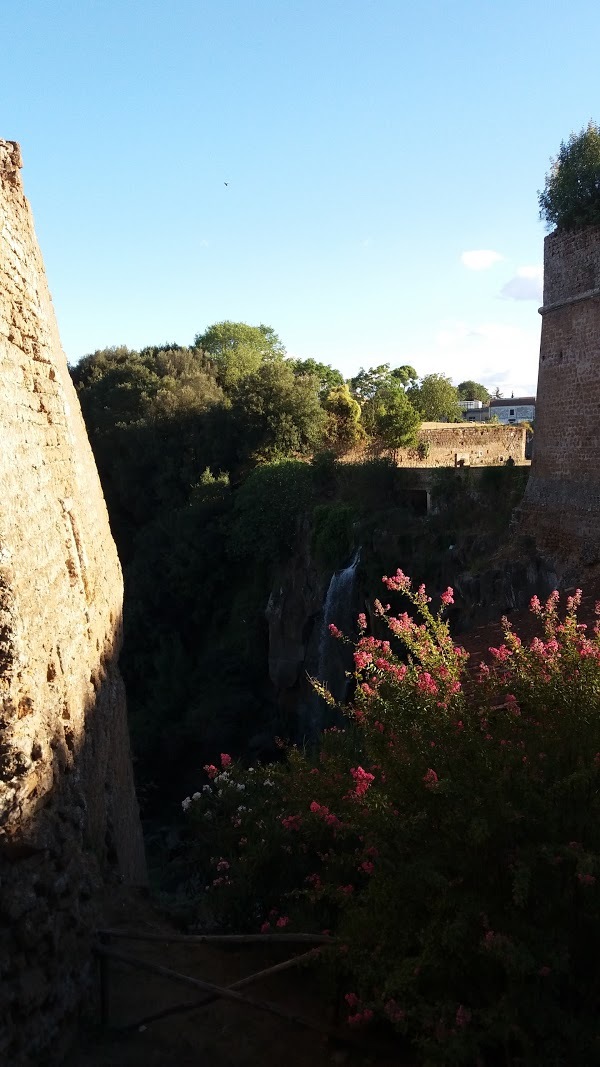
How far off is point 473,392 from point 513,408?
17.5m

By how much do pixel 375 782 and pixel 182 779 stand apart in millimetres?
15285

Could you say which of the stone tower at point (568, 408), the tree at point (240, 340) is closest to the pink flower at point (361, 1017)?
the stone tower at point (568, 408)

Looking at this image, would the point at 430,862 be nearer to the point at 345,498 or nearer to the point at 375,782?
the point at 375,782

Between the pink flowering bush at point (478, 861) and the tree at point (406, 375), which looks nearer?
the pink flowering bush at point (478, 861)

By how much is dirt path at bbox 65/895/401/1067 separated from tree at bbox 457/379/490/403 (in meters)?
84.6

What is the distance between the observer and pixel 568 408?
44.5 ft

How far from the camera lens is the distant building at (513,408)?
231 ft

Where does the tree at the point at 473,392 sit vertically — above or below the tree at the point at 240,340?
below

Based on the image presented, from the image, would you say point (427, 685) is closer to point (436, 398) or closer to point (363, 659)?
point (363, 659)

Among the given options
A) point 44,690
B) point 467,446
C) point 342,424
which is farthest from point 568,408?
point 342,424

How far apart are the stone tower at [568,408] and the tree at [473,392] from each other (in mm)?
73949

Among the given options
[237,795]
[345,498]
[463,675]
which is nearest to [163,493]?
[345,498]

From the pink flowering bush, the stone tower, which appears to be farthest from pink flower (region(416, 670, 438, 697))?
the stone tower

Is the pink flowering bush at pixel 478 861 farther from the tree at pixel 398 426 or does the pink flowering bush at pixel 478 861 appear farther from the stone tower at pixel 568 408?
the tree at pixel 398 426
